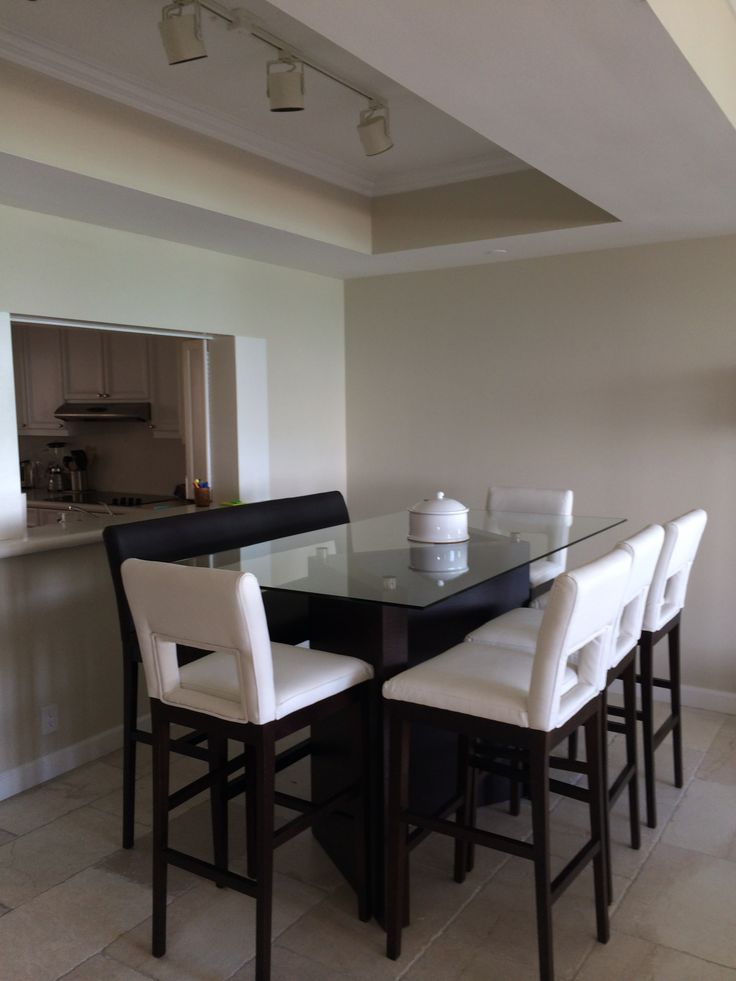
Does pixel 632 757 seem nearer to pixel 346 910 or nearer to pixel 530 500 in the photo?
pixel 346 910

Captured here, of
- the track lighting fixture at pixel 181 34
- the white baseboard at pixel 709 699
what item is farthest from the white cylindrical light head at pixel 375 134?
the white baseboard at pixel 709 699

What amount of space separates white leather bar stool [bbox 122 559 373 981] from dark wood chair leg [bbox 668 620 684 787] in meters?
1.41

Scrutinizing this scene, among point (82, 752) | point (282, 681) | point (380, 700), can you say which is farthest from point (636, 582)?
point (82, 752)

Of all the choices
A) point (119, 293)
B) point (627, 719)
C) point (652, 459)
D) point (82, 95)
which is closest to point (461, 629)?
point (627, 719)

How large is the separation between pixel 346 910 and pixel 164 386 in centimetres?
387

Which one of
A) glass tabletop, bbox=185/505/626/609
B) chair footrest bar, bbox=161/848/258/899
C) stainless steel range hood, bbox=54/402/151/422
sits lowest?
chair footrest bar, bbox=161/848/258/899

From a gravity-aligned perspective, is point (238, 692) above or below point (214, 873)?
above

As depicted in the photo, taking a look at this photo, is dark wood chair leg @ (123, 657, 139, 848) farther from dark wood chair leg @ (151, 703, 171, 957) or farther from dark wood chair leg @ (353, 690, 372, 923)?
dark wood chair leg @ (353, 690, 372, 923)

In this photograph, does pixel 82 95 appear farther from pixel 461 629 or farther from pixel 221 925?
pixel 221 925

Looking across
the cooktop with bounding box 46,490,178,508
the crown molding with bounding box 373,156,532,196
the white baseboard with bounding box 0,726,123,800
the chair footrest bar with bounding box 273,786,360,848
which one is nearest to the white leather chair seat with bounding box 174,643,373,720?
the chair footrest bar with bounding box 273,786,360,848

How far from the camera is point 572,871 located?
7.16ft

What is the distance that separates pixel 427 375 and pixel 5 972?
3.44 meters

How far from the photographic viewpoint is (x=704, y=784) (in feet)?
10.8

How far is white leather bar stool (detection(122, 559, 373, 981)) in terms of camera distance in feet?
6.66
